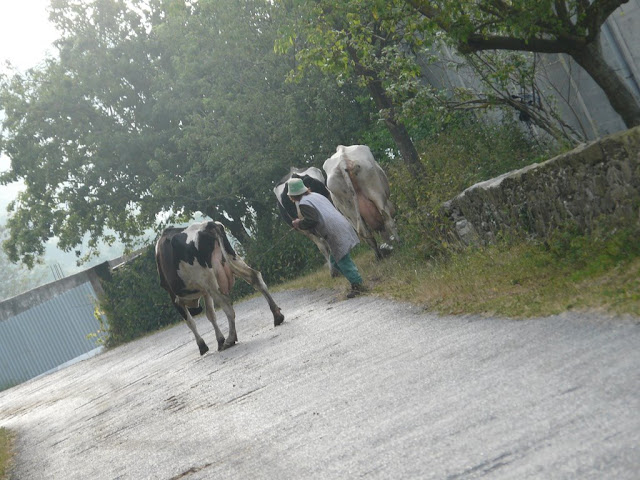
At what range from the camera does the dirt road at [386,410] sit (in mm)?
4957

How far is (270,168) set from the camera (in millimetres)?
28422

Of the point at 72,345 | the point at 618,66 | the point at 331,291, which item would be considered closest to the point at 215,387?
the point at 331,291

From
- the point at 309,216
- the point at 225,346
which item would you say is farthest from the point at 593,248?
the point at 225,346

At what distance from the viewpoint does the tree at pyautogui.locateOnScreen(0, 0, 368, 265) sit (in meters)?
31.3

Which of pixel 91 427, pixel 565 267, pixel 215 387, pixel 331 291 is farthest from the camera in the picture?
pixel 331 291

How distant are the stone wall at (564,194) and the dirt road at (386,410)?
1679 mm

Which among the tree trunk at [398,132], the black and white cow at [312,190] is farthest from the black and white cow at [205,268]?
the tree trunk at [398,132]

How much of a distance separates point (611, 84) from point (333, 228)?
4485mm

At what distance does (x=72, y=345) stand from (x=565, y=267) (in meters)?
26.9

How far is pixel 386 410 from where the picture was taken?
664 cm

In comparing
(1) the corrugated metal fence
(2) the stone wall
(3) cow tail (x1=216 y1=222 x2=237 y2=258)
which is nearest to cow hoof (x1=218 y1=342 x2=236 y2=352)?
(3) cow tail (x1=216 y1=222 x2=237 y2=258)

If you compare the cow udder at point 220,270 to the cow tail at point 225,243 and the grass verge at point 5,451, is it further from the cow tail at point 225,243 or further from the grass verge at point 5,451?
the grass verge at point 5,451

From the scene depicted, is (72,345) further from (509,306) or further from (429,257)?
(509,306)

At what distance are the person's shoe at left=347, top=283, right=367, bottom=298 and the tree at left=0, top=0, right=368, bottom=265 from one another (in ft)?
51.1
